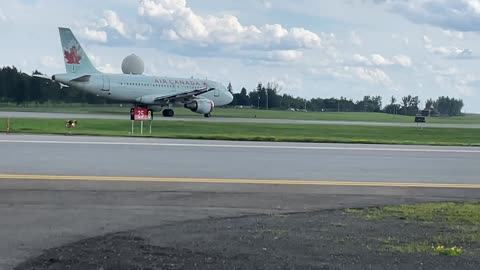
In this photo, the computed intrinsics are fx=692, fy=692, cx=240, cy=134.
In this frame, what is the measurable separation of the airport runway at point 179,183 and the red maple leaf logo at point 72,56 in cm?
3591

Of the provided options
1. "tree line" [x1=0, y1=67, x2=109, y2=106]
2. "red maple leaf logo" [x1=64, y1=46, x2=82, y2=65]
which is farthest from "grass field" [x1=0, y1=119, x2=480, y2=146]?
"tree line" [x1=0, y1=67, x2=109, y2=106]

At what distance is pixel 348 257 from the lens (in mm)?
6402

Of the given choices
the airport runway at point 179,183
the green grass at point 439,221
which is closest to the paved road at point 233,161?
the airport runway at point 179,183

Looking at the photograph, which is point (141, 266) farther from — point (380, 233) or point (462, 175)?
point (462, 175)

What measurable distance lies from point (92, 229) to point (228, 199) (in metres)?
2.96

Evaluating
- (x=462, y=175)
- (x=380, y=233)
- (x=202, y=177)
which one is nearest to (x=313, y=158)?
(x=462, y=175)

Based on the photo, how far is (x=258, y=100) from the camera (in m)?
137

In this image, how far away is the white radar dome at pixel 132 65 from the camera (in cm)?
6750

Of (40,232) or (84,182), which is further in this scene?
(84,182)

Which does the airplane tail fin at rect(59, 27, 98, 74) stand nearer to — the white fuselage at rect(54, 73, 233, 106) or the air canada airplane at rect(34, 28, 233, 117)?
the air canada airplane at rect(34, 28, 233, 117)

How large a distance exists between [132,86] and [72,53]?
5.40m

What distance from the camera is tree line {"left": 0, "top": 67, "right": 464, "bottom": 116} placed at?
9269 cm

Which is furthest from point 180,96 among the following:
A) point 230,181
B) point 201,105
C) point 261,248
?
point 261,248

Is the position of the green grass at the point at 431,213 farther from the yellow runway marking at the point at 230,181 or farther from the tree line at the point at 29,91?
the tree line at the point at 29,91
